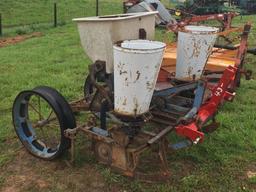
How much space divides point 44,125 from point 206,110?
183 centimetres

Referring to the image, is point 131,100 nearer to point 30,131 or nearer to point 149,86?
point 149,86

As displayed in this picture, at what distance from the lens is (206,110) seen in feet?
13.3

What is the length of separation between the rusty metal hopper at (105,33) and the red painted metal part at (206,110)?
3.19ft

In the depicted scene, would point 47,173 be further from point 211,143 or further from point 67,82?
point 67,82

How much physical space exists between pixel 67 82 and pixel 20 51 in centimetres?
390

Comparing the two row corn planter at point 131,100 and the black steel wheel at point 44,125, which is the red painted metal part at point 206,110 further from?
the black steel wheel at point 44,125

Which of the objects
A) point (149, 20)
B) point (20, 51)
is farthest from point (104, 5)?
point (149, 20)

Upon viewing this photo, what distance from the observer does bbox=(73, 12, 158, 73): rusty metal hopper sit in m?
3.85

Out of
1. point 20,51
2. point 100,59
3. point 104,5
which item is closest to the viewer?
point 100,59

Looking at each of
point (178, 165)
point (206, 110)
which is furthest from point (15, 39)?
point (206, 110)

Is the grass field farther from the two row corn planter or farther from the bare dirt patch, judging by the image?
the bare dirt patch

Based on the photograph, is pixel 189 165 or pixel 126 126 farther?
pixel 189 165

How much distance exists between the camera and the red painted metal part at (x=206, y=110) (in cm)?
367

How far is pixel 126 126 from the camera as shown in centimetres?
390
